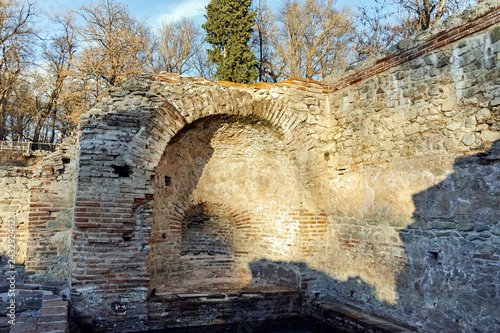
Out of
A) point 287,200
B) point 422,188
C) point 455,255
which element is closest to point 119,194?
point 287,200

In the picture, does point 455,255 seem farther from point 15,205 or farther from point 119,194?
point 15,205

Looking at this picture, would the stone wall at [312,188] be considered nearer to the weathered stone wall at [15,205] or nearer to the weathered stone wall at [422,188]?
the weathered stone wall at [422,188]

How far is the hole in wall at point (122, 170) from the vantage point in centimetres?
517

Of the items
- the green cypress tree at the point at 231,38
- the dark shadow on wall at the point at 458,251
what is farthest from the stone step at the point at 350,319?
the green cypress tree at the point at 231,38

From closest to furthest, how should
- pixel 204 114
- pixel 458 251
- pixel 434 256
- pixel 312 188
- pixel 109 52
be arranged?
1. pixel 458 251
2. pixel 434 256
3. pixel 204 114
4. pixel 312 188
5. pixel 109 52

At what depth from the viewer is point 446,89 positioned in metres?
4.36

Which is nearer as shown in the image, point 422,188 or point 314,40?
point 422,188

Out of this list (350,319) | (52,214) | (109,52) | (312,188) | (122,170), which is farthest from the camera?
(109,52)

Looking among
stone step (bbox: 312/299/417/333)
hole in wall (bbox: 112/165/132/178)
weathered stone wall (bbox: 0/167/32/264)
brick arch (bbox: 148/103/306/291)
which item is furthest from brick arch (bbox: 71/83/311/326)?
stone step (bbox: 312/299/417/333)

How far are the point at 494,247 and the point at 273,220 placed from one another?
3.57 metres

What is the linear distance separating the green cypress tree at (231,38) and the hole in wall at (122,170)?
35.1 feet

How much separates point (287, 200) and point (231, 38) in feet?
37.7

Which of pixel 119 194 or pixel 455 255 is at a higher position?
pixel 119 194

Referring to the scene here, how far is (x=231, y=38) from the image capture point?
15.9 m
